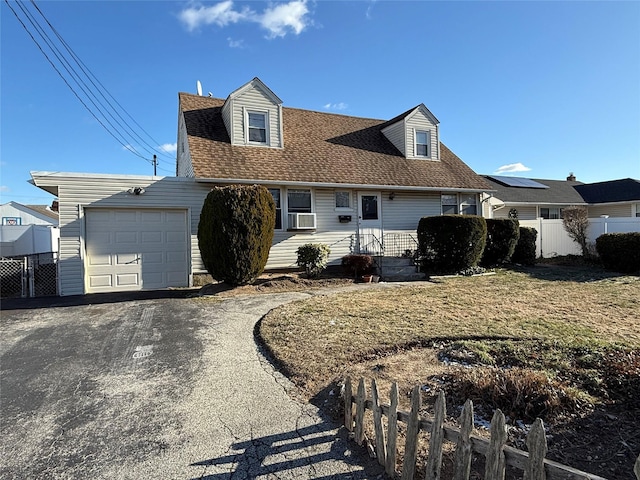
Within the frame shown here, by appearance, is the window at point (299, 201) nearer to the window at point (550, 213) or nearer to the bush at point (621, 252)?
the bush at point (621, 252)

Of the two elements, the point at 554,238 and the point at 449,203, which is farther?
the point at 554,238

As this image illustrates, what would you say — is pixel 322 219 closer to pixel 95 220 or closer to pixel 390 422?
pixel 95 220

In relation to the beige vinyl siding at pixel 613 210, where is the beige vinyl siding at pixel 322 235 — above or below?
below

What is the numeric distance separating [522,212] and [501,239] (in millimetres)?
11605

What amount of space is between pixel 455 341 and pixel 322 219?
26.4 ft

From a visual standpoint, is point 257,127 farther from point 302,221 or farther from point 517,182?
point 517,182

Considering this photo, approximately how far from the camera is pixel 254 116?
500 inches

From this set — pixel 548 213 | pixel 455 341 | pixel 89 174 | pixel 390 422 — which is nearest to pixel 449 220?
pixel 455 341

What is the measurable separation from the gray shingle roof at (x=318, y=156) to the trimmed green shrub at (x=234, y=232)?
7.23 ft

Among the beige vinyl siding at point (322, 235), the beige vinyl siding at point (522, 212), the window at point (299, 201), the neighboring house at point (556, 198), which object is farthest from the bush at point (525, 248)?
the window at point (299, 201)

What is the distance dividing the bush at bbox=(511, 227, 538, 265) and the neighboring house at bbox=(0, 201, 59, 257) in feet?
53.6

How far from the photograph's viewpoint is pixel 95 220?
9.77 metres

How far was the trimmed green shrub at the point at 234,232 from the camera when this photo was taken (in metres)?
8.70

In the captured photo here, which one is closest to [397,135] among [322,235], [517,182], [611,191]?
[322,235]
